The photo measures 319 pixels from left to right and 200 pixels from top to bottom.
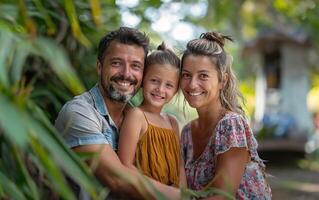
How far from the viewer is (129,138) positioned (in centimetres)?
224

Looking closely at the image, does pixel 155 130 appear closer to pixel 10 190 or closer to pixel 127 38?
Result: pixel 127 38

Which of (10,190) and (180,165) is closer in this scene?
(10,190)

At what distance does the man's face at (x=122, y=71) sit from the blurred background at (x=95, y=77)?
0.12m

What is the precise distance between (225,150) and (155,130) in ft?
0.92

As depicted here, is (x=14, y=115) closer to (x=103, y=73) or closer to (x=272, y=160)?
(x=103, y=73)

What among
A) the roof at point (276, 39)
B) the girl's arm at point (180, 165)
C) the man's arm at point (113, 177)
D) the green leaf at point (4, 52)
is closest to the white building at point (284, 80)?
the roof at point (276, 39)

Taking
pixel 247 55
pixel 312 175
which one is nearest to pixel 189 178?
pixel 312 175

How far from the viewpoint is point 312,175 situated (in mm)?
9453

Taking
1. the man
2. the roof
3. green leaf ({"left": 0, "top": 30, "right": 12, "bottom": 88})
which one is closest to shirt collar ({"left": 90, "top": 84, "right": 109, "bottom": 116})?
the man

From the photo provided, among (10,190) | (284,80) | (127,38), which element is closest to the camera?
(10,190)

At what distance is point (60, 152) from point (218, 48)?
4.08ft

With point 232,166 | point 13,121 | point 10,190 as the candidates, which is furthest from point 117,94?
point 13,121

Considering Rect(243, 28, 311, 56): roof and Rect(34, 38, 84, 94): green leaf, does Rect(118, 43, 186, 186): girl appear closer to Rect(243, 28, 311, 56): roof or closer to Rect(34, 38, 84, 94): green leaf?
Rect(34, 38, 84, 94): green leaf

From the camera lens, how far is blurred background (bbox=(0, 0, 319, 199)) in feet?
4.18
